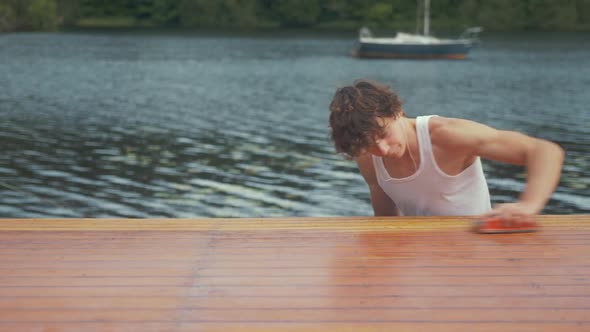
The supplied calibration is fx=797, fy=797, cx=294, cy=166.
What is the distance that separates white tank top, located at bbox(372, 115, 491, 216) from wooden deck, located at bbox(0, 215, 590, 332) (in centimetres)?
12

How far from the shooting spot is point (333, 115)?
3215mm

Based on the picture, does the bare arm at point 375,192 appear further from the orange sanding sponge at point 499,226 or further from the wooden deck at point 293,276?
the orange sanding sponge at point 499,226

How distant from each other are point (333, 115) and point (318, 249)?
546 mm

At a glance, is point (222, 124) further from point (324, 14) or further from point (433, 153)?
point (324, 14)

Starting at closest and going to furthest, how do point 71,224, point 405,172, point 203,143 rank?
point 405,172 → point 71,224 → point 203,143

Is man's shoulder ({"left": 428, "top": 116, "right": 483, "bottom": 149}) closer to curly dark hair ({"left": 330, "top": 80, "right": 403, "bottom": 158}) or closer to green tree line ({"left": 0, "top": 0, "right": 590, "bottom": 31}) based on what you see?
curly dark hair ({"left": 330, "top": 80, "right": 403, "bottom": 158})

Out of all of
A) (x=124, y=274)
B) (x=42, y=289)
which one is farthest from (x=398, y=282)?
(x=42, y=289)

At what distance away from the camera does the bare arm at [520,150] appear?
326cm

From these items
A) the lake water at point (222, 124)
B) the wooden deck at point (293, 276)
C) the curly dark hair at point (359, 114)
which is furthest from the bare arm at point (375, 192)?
the lake water at point (222, 124)

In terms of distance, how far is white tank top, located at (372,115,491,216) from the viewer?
344 cm

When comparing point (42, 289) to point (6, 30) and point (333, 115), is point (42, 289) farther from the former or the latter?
point (6, 30)

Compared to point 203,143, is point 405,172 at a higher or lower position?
higher

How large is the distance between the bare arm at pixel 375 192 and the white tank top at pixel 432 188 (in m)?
0.06

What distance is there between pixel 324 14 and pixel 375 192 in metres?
85.8
